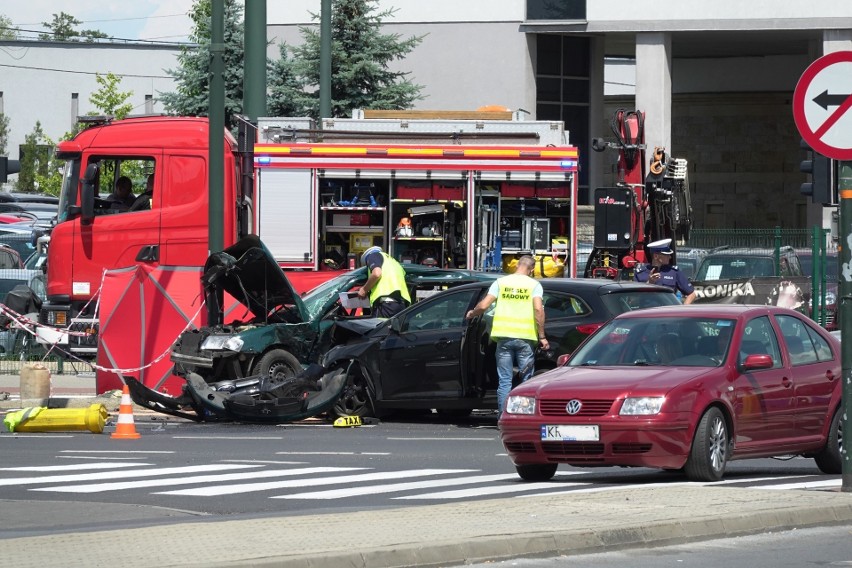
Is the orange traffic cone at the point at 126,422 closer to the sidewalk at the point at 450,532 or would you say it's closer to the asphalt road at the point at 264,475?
the asphalt road at the point at 264,475

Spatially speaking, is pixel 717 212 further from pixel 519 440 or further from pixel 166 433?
pixel 519 440

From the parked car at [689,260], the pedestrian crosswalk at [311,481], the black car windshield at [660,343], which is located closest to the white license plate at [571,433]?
the pedestrian crosswalk at [311,481]

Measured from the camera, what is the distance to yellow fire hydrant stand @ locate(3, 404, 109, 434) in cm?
1752

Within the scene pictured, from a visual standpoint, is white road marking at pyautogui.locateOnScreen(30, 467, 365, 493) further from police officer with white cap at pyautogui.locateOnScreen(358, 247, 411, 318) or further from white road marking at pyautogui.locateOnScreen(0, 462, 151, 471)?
police officer with white cap at pyautogui.locateOnScreen(358, 247, 411, 318)

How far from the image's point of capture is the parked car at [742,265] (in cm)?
2906

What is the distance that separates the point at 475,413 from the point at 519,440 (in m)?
7.52

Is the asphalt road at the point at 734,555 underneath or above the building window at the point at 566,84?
underneath

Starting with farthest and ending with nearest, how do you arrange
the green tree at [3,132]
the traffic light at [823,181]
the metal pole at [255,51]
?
1. the green tree at [3,132]
2. the metal pole at [255,51]
3. the traffic light at [823,181]

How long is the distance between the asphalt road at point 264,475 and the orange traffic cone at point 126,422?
0.52 feet

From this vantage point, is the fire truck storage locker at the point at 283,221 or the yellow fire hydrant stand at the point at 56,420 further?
the fire truck storage locker at the point at 283,221

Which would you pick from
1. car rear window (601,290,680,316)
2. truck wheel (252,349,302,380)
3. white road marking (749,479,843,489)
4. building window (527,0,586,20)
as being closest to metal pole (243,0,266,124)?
truck wheel (252,349,302,380)

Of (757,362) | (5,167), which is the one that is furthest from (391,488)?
(5,167)

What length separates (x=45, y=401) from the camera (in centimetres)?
2053

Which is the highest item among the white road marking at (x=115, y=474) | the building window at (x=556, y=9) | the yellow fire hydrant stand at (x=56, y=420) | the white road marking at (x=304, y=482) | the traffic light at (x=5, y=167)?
the building window at (x=556, y=9)
